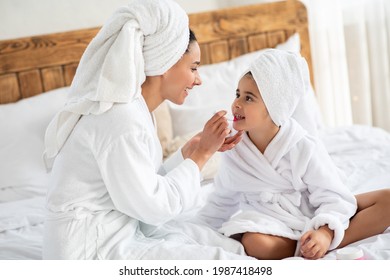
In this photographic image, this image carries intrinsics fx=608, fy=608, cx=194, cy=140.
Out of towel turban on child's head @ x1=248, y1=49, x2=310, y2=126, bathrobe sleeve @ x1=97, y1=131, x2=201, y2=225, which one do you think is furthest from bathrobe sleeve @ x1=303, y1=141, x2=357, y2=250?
bathrobe sleeve @ x1=97, y1=131, x2=201, y2=225

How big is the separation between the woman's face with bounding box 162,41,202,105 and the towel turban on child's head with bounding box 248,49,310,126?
158mm

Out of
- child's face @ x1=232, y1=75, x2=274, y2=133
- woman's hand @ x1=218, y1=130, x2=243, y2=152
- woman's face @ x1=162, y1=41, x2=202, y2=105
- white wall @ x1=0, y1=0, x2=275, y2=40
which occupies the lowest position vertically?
woman's hand @ x1=218, y1=130, x2=243, y2=152

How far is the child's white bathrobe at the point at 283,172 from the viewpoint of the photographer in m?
1.55

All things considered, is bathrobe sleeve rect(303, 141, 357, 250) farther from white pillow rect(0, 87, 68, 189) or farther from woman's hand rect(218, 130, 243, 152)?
white pillow rect(0, 87, 68, 189)

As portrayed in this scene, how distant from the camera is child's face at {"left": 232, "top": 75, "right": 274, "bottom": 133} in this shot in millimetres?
1621

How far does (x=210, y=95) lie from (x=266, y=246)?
128 cm

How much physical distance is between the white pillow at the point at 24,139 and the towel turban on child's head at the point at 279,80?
3.40 feet

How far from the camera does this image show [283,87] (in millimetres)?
1615

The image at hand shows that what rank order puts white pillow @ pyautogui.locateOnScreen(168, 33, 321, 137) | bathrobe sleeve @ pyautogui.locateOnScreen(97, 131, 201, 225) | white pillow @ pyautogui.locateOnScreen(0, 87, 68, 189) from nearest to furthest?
bathrobe sleeve @ pyautogui.locateOnScreen(97, 131, 201, 225) < white pillow @ pyautogui.locateOnScreen(0, 87, 68, 189) < white pillow @ pyautogui.locateOnScreen(168, 33, 321, 137)

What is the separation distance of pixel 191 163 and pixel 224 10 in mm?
1547

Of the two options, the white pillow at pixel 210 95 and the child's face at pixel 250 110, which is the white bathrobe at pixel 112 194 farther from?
the white pillow at pixel 210 95

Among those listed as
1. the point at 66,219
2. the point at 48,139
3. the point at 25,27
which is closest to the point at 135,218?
the point at 66,219

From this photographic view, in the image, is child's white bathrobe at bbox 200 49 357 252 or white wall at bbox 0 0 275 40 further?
white wall at bbox 0 0 275 40

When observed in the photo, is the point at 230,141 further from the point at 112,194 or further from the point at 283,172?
the point at 112,194
